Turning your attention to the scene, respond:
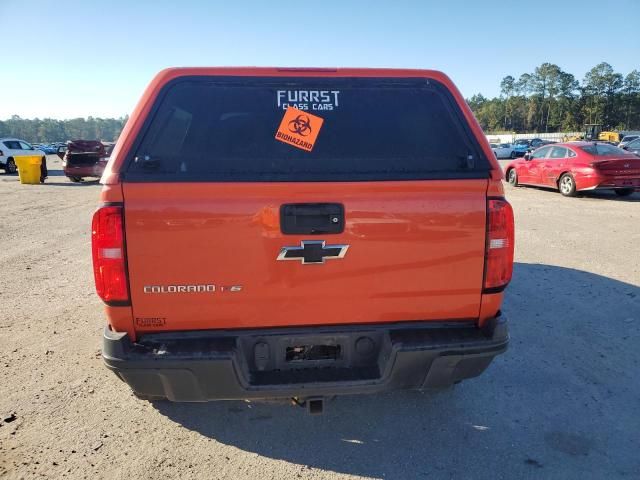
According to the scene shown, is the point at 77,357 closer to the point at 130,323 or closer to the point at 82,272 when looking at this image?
the point at 130,323

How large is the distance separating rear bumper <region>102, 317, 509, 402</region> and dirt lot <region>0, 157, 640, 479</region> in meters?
0.50

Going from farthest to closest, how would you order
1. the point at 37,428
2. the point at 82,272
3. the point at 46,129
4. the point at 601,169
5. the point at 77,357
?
the point at 46,129
the point at 601,169
the point at 82,272
the point at 77,357
the point at 37,428

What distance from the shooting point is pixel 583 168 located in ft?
41.9

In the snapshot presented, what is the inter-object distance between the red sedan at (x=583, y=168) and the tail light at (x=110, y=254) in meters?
13.4

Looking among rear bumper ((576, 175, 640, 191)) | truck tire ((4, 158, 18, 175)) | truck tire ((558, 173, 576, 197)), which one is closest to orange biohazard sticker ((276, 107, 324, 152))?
rear bumper ((576, 175, 640, 191))

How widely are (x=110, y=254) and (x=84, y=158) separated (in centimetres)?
2059

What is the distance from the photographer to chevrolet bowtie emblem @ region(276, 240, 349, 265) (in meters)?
2.29

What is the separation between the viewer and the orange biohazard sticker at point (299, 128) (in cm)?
251

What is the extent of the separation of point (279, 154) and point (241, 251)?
592 millimetres

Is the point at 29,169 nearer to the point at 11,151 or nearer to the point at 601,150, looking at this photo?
the point at 11,151

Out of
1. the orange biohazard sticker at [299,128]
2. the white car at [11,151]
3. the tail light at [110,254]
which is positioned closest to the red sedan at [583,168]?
the orange biohazard sticker at [299,128]

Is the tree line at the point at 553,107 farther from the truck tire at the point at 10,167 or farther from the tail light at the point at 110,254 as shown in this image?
the tail light at the point at 110,254

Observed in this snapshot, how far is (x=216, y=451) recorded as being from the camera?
267 centimetres

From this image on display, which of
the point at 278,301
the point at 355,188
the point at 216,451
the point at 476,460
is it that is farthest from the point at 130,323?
the point at 476,460
